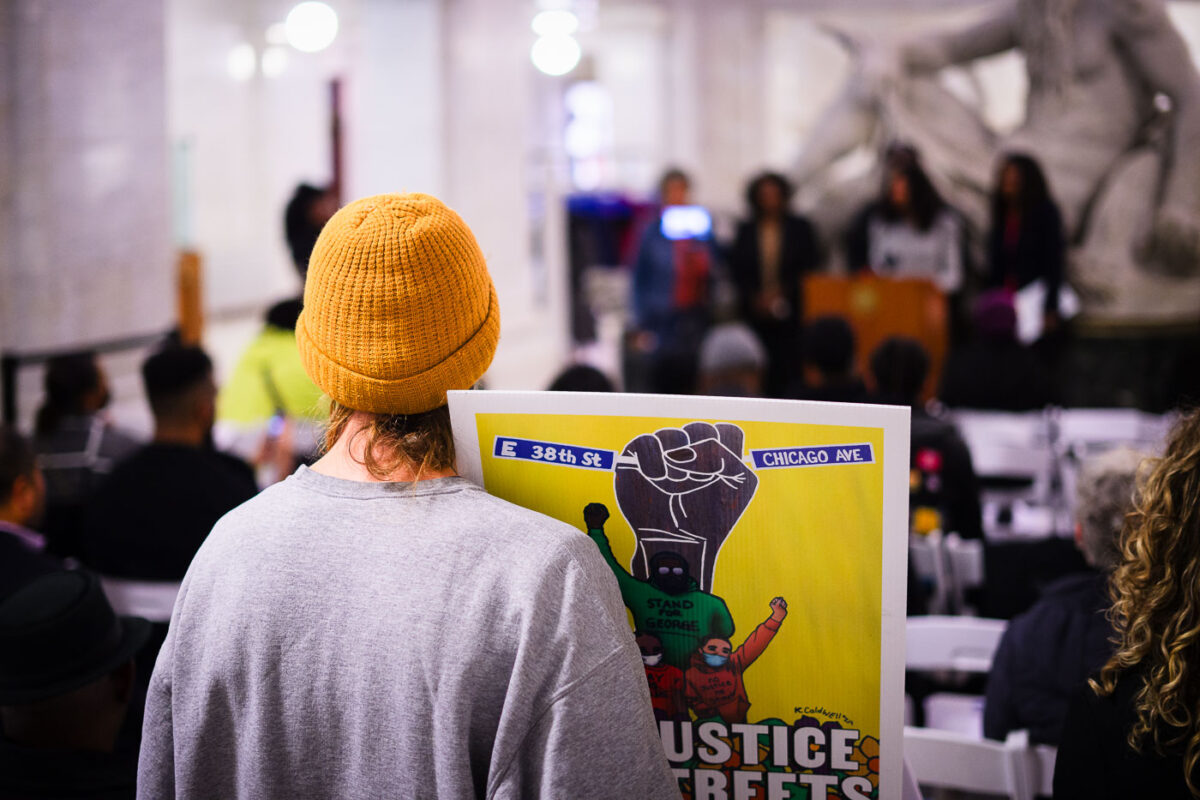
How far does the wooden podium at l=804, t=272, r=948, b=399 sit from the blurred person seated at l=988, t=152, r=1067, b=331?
488mm

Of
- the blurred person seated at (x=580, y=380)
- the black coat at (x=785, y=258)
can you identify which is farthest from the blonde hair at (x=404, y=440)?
the black coat at (x=785, y=258)

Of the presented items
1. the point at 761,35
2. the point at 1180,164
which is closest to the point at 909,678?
the point at 1180,164

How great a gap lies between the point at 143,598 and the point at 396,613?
2071mm

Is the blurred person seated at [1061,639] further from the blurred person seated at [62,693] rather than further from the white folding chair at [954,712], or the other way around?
the blurred person seated at [62,693]

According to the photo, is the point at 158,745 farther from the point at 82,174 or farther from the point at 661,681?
the point at 82,174

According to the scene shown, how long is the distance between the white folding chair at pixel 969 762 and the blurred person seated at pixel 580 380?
1145 mm

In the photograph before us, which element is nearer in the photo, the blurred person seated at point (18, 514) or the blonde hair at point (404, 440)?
the blonde hair at point (404, 440)

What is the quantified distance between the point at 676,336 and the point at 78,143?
154 inches

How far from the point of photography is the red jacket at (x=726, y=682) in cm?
133

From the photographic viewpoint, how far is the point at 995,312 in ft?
17.1

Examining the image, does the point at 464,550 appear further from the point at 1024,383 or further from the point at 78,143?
the point at 78,143

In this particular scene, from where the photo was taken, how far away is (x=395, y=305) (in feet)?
4.05

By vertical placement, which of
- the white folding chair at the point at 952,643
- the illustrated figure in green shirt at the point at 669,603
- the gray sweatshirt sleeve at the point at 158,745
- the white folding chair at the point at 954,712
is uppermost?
the illustrated figure in green shirt at the point at 669,603

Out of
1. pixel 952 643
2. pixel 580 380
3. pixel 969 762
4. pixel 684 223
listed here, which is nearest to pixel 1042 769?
pixel 969 762
